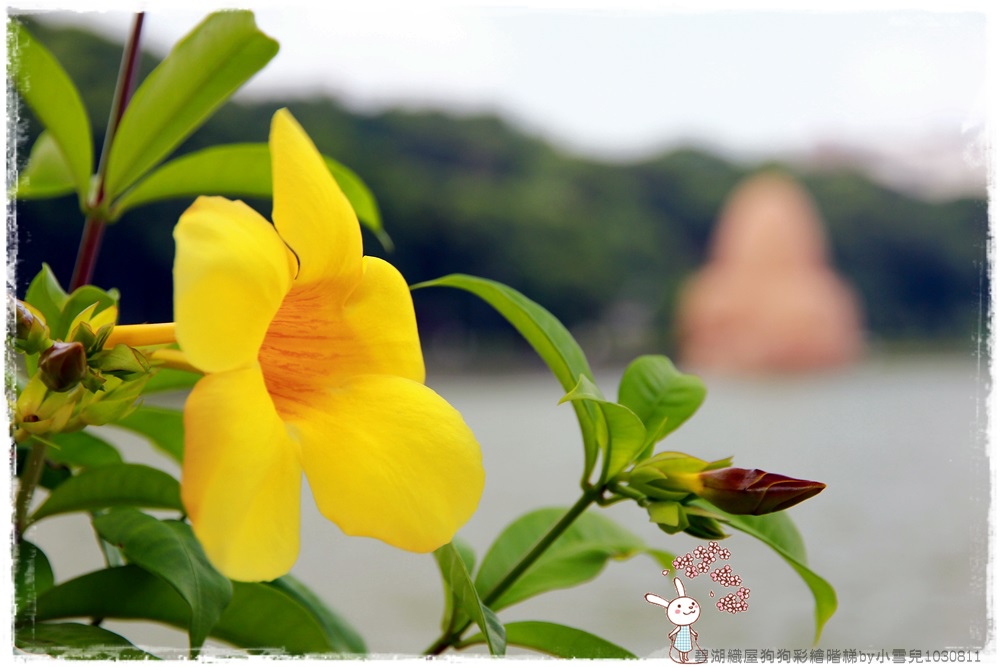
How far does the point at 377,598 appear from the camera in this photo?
Result: 140cm

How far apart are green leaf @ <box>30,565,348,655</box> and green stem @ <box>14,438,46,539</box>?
3 cm

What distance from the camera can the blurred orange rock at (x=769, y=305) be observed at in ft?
25.5

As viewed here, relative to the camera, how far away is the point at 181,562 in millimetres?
247

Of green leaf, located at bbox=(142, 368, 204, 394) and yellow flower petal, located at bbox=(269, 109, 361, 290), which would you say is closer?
yellow flower petal, located at bbox=(269, 109, 361, 290)

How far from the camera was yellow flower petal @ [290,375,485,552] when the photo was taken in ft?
0.67

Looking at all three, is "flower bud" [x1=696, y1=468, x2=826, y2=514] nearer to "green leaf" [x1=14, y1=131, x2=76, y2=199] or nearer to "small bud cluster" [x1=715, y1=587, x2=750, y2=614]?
"small bud cluster" [x1=715, y1=587, x2=750, y2=614]

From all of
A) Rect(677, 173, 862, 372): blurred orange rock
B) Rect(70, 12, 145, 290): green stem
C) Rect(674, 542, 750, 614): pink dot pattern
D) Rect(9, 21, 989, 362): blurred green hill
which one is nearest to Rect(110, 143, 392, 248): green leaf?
Rect(70, 12, 145, 290): green stem

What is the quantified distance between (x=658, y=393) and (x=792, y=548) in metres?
0.08

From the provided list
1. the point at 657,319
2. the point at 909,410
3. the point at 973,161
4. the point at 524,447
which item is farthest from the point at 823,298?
the point at 973,161

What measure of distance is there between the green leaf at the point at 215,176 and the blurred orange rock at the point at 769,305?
25.2ft

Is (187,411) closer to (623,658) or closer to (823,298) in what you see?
(623,658)

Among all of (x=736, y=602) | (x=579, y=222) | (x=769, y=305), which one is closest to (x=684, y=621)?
(x=736, y=602)

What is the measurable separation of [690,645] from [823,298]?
8.42 meters

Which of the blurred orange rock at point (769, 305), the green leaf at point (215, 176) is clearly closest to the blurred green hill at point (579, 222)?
the blurred orange rock at point (769, 305)
